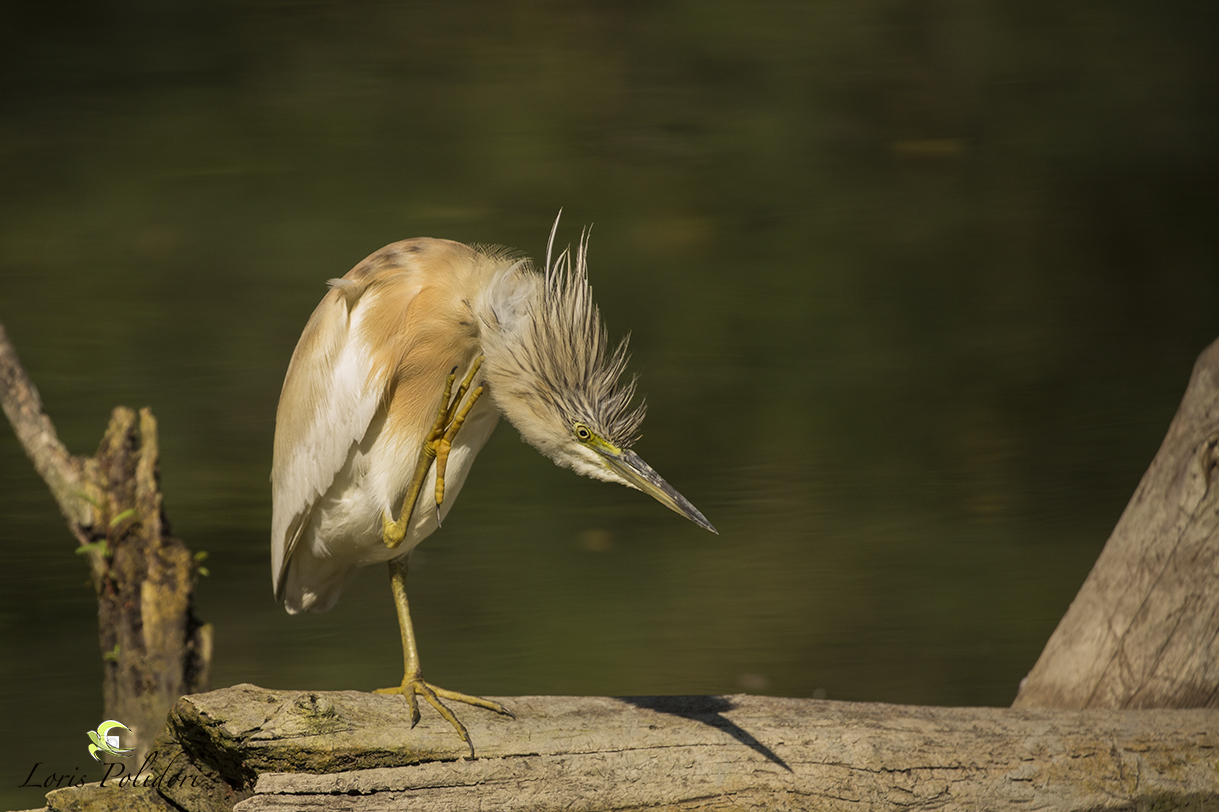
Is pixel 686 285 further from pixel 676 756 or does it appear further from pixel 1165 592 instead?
pixel 676 756

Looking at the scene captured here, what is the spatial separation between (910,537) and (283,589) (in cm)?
176

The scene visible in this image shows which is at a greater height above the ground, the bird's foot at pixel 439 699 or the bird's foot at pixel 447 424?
the bird's foot at pixel 447 424

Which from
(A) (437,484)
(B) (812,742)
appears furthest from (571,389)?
(B) (812,742)

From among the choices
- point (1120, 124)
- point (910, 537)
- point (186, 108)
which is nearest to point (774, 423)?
point (910, 537)

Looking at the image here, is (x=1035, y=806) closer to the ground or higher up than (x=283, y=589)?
closer to the ground

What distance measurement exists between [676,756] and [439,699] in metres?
0.35

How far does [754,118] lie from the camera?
295cm

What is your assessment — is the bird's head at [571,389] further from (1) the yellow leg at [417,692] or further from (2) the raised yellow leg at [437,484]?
(1) the yellow leg at [417,692]

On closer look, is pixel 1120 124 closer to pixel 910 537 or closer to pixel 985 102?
pixel 985 102

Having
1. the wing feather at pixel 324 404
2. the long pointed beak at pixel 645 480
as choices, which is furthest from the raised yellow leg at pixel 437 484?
the long pointed beak at pixel 645 480

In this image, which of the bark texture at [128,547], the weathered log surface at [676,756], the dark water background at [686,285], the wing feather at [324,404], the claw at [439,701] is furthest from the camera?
the dark water background at [686,285]

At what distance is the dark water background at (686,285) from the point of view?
2596mm

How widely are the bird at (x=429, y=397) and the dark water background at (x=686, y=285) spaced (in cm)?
105

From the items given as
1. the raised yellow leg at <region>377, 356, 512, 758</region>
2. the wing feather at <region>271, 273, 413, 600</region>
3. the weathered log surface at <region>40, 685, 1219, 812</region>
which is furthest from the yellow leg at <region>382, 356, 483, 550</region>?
the weathered log surface at <region>40, 685, 1219, 812</region>
